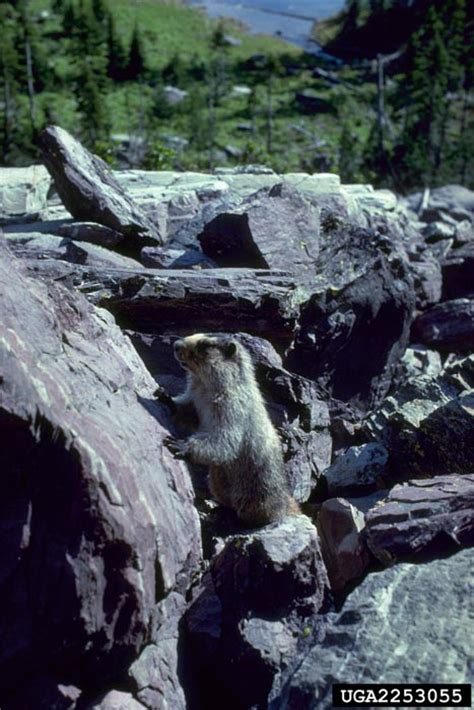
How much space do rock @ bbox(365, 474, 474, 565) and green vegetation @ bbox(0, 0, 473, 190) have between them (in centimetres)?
2077

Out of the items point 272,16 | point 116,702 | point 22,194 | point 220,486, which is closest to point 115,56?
point 272,16

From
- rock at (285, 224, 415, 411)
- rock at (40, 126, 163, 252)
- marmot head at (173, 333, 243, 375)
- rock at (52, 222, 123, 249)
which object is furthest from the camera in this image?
rock at (40, 126, 163, 252)

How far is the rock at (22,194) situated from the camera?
15.7m

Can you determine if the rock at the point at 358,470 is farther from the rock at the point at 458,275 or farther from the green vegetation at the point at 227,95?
the green vegetation at the point at 227,95

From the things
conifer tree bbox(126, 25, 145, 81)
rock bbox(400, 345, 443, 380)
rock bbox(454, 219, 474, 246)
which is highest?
rock bbox(454, 219, 474, 246)

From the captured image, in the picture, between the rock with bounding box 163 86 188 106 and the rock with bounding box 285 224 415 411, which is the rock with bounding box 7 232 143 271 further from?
the rock with bounding box 163 86 188 106

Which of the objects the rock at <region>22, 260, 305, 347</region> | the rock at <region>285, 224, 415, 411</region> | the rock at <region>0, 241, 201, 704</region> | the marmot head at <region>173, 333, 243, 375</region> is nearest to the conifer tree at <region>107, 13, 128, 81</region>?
the rock at <region>285, 224, 415, 411</region>

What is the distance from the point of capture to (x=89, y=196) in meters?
14.0

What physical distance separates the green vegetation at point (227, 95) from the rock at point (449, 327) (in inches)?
555

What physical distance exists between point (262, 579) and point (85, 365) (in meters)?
2.66

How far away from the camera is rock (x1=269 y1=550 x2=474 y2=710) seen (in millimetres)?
6207

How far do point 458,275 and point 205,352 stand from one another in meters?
9.48

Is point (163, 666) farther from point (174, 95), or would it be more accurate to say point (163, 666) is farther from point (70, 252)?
point (174, 95)

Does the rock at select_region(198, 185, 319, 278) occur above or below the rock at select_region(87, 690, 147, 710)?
above
